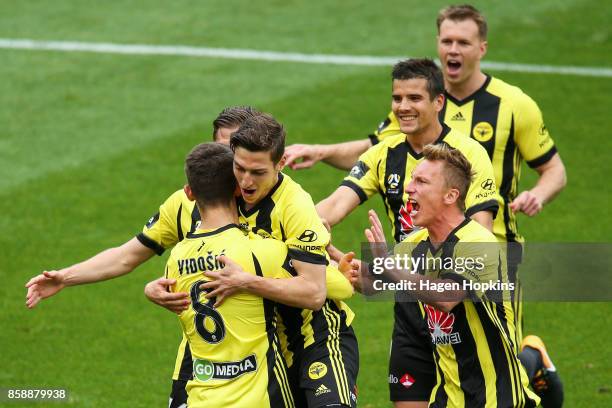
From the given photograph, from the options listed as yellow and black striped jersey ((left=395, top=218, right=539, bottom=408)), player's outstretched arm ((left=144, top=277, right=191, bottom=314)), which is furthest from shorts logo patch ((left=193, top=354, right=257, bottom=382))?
yellow and black striped jersey ((left=395, top=218, right=539, bottom=408))

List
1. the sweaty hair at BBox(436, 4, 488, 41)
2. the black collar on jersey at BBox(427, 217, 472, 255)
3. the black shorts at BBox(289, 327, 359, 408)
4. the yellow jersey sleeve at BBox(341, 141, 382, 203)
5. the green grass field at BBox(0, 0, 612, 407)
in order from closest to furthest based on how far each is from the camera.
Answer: the black collar on jersey at BBox(427, 217, 472, 255), the black shorts at BBox(289, 327, 359, 408), the yellow jersey sleeve at BBox(341, 141, 382, 203), the sweaty hair at BBox(436, 4, 488, 41), the green grass field at BBox(0, 0, 612, 407)

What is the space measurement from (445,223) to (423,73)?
141 cm

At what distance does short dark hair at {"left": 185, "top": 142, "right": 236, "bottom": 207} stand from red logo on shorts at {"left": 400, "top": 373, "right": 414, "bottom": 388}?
2.27 metres

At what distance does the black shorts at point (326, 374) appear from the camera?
6734 mm

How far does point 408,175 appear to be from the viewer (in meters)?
7.79

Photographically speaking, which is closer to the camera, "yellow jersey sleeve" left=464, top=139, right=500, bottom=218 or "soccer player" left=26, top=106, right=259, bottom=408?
"soccer player" left=26, top=106, right=259, bottom=408

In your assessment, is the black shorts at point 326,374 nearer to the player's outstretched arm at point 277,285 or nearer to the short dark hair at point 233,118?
the player's outstretched arm at point 277,285

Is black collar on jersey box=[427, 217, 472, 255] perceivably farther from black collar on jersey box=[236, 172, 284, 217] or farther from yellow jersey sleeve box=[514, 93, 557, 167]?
yellow jersey sleeve box=[514, 93, 557, 167]

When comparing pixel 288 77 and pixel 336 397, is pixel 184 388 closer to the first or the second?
pixel 336 397

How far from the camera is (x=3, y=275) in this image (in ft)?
37.1

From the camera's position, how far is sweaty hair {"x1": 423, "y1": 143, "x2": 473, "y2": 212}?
6547 millimetres

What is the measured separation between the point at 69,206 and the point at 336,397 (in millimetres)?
6741

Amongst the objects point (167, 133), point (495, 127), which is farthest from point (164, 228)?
point (167, 133)

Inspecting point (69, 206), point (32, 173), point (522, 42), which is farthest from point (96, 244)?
point (522, 42)
